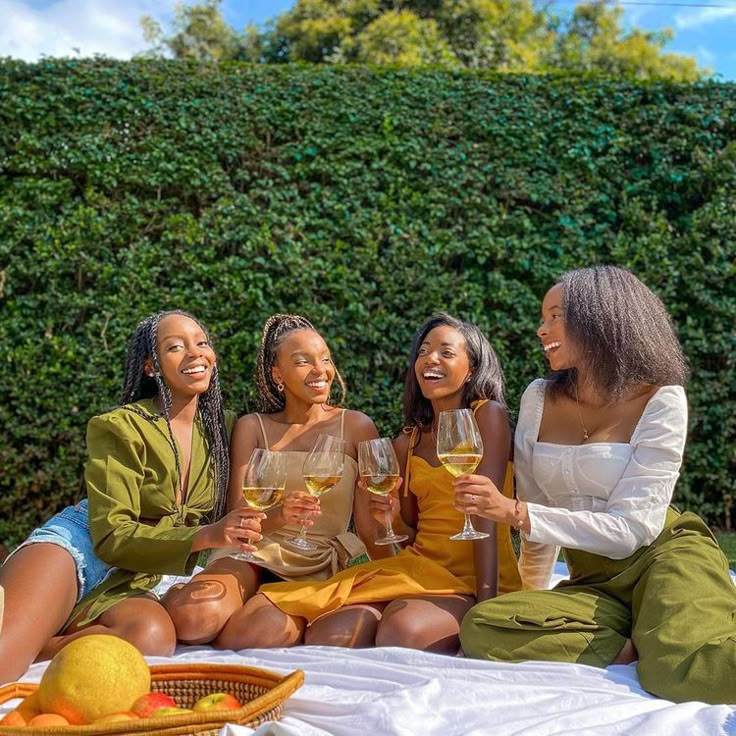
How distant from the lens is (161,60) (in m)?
7.62

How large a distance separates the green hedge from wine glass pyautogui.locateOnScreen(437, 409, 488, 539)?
3.80 metres

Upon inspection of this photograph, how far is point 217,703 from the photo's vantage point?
8.39 ft

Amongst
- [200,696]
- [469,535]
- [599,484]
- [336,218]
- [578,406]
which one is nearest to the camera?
[200,696]

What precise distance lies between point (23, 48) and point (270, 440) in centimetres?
490

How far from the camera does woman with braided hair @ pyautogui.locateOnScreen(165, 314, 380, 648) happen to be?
392 cm

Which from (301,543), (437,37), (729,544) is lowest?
(729,544)

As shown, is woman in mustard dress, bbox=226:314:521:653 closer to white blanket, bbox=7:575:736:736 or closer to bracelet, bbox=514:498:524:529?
white blanket, bbox=7:575:736:736

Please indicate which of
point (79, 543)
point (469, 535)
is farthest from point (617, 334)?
point (79, 543)

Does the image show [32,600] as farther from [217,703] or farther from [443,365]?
[443,365]

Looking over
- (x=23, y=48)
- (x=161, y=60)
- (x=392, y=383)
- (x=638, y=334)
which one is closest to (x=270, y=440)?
(x=638, y=334)

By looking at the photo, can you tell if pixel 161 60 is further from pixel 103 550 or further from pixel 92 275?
pixel 103 550

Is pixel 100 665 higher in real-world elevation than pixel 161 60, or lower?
lower

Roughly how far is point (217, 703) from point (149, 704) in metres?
0.19

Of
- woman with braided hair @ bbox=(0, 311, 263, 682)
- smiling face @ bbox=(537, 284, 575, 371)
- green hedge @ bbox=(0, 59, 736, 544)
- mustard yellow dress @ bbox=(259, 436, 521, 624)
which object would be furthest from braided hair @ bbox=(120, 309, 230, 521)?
green hedge @ bbox=(0, 59, 736, 544)
